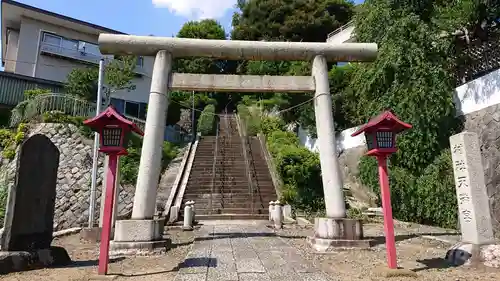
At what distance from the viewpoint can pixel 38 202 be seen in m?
6.09

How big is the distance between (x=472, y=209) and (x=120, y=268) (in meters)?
6.58

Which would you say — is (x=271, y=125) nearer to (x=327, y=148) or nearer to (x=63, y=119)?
(x=63, y=119)

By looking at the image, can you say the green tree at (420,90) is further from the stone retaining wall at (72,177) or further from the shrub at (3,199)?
the shrub at (3,199)

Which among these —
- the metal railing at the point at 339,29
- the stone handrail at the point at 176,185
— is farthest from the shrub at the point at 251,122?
the metal railing at the point at 339,29

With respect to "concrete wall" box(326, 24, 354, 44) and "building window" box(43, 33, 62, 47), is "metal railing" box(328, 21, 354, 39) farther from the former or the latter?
"building window" box(43, 33, 62, 47)

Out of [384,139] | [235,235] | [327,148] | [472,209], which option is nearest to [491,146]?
[472,209]

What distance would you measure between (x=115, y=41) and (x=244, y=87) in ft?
11.6

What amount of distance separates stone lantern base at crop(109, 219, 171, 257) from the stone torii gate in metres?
0.21

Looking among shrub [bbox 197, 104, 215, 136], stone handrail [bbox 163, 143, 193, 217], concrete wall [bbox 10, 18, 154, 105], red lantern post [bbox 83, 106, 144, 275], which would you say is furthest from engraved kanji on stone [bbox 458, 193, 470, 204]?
shrub [bbox 197, 104, 215, 136]

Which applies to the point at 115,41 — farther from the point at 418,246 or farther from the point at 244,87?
the point at 418,246

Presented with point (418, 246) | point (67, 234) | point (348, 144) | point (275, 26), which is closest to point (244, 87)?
point (418, 246)

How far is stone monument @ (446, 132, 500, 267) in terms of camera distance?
5801 mm

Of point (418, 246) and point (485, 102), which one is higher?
point (485, 102)

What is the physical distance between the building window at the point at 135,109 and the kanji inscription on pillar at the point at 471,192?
68.8 feet
